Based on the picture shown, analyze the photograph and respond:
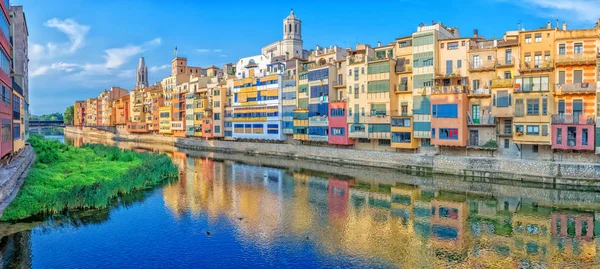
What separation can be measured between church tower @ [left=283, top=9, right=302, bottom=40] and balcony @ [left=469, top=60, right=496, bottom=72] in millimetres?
65904

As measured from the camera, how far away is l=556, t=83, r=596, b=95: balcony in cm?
3353

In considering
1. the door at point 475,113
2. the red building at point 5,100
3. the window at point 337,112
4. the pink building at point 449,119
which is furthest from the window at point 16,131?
the door at point 475,113

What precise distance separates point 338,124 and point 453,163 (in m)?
16.9

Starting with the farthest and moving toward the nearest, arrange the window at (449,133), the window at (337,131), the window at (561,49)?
the window at (337,131) → the window at (449,133) → the window at (561,49)

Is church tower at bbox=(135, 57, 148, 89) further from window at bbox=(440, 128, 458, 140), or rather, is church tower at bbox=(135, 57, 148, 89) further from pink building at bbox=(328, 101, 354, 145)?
window at bbox=(440, 128, 458, 140)

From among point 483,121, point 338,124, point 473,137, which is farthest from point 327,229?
point 338,124

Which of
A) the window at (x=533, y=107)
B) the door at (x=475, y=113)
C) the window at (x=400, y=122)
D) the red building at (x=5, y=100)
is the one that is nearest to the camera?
the red building at (x=5, y=100)

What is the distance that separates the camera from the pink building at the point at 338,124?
53125 millimetres

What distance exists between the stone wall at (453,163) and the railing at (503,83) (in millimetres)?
6520

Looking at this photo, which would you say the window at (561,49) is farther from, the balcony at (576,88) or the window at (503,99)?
the window at (503,99)

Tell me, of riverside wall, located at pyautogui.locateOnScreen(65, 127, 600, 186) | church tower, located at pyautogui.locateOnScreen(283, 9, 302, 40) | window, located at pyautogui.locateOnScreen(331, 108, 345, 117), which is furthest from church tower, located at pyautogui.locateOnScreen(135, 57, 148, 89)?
window, located at pyautogui.locateOnScreen(331, 108, 345, 117)

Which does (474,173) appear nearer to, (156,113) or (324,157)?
(324,157)

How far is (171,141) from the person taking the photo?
301 feet

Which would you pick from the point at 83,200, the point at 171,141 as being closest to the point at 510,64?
the point at 83,200
